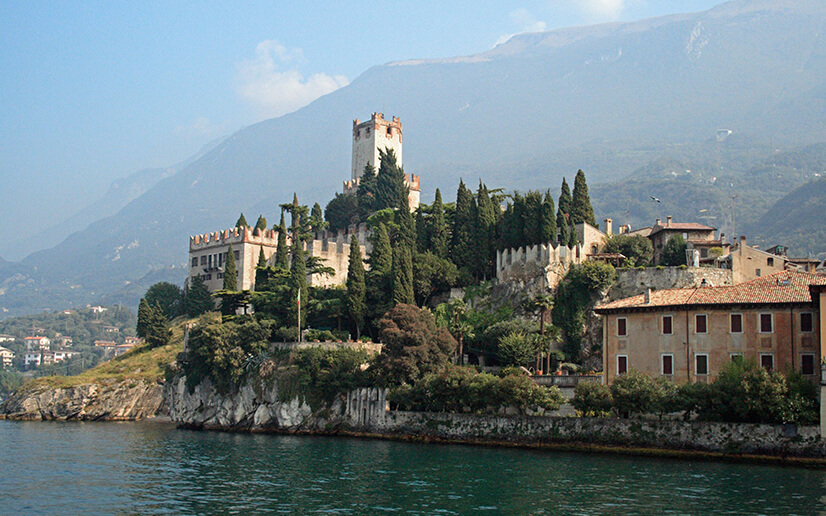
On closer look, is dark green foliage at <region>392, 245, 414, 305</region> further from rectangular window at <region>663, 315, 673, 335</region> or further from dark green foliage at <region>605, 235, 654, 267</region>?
rectangular window at <region>663, 315, 673, 335</region>

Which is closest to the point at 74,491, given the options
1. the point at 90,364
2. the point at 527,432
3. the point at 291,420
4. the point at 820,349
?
the point at 527,432

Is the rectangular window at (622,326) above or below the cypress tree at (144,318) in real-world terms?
below

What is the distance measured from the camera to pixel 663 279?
66.1 metres

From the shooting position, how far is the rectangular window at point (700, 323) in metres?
52.3

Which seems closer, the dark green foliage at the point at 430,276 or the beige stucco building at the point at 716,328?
the beige stucco building at the point at 716,328

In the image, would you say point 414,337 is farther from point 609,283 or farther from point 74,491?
point 74,491

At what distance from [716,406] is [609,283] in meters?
20.3

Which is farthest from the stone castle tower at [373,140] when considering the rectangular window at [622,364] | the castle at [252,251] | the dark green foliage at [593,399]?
the dark green foliage at [593,399]

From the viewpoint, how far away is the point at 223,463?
47594mm

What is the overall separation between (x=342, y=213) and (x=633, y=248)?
42320 millimetres

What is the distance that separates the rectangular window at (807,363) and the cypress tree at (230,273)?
53787 millimetres

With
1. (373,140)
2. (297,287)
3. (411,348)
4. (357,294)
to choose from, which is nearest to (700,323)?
(411,348)

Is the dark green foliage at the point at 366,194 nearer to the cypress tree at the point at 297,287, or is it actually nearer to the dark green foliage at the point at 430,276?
the cypress tree at the point at 297,287

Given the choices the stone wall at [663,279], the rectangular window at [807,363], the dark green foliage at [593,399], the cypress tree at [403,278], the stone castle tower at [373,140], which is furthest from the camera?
the stone castle tower at [373,140]
